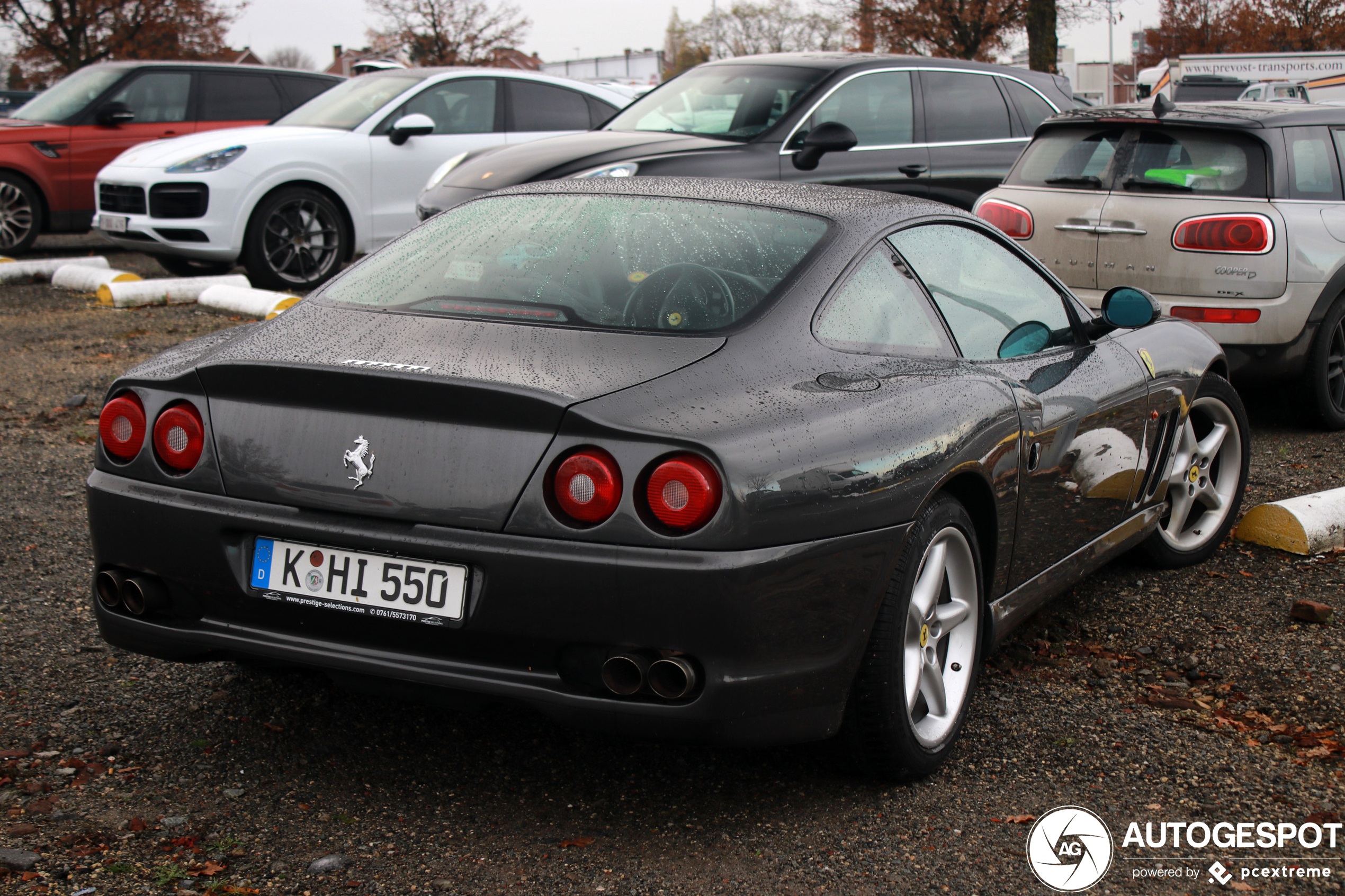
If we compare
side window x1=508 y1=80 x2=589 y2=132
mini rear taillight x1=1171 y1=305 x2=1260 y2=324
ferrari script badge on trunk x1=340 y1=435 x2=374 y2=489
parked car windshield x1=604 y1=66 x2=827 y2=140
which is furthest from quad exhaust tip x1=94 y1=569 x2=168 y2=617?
side window x1=508 y1=80 x2=589 y2=132

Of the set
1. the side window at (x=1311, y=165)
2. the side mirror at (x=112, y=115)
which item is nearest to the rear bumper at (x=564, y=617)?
the side window at (x=1311, y=165)

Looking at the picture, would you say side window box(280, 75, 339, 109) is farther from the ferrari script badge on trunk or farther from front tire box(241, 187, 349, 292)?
the ferrari script badge on trunk

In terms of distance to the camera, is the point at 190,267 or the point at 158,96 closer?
the point at 190,267

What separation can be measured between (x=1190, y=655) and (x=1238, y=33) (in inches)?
2099

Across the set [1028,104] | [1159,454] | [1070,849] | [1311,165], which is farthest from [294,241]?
[1070,849]

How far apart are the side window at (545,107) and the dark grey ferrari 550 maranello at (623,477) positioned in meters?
8.33

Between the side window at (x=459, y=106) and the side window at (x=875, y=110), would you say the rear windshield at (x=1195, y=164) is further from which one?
the side window at (x=459, y=106)

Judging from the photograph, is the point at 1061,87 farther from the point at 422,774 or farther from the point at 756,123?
the point at 422,774

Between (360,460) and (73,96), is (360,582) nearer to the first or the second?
(360,460)

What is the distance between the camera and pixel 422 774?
10.0ft

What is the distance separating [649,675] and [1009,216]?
5234mm

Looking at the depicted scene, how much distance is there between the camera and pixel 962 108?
30.8ft

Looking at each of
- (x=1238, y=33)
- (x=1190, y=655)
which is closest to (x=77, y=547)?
(x=1190, y=655)

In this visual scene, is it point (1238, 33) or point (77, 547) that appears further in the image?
point (1238, 33)
